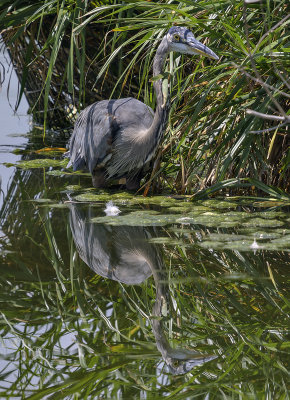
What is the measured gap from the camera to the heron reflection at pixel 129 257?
236 centimetres

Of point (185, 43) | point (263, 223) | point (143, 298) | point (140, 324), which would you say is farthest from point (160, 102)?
point (140, 324)

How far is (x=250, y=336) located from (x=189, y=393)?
442mm

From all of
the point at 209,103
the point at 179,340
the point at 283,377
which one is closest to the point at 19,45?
the point at 209,103

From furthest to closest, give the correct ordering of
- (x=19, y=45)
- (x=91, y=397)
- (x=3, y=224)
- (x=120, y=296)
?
(x=19, y=45), (x=3, y=224), (x=120, y=296), (x=91, y=397)

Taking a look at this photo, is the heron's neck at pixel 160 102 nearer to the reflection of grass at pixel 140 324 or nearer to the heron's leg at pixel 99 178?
the heron's leg at pixel 99 178

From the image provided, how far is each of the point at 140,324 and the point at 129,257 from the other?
78 cm

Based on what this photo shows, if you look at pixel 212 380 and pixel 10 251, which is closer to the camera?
pixel 212 380

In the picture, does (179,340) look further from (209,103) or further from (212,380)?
(209,103)

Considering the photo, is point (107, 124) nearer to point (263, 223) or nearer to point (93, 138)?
point (93, 138)

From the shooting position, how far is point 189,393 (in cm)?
205

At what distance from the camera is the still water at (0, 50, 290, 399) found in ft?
7.04

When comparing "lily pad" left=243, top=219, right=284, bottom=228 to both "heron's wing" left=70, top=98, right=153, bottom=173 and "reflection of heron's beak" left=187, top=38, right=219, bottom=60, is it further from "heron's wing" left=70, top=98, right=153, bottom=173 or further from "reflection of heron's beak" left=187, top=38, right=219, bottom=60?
"heron's wing" left=70, top=98, right=153, bottom=173

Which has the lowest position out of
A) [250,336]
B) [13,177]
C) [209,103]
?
[13,177]

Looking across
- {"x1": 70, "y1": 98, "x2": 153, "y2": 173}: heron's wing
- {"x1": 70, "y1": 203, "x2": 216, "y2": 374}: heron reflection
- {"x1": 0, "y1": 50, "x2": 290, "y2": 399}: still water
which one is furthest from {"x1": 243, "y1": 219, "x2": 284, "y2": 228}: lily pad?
{"x1": 70, "y1": 98, "x2": 153, "y2": 173}: heron's wing
